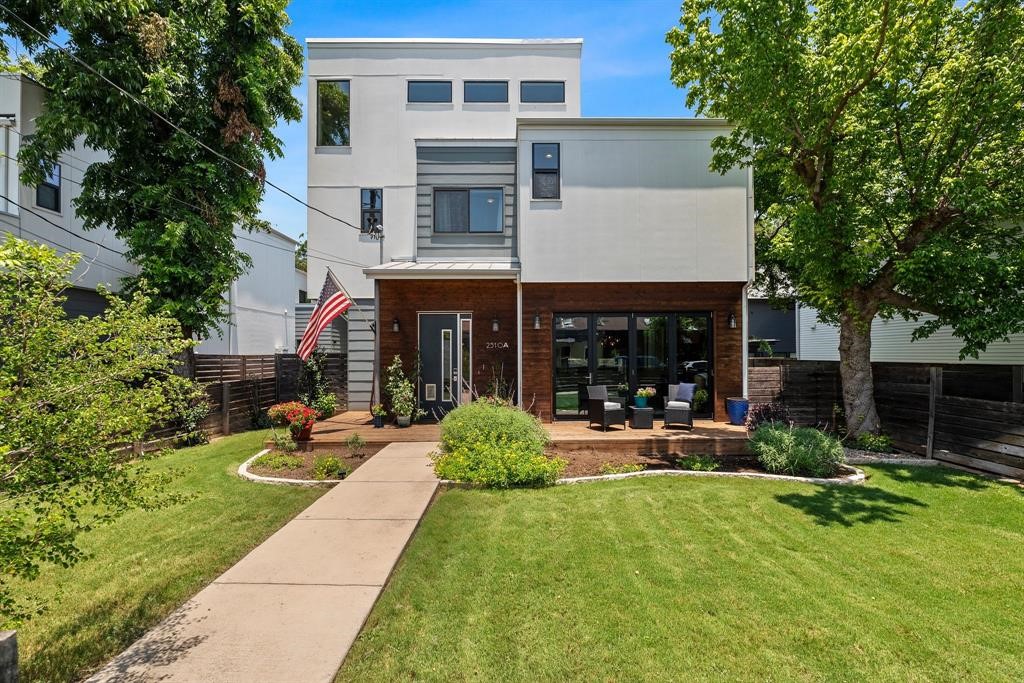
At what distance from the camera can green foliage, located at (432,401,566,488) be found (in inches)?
250

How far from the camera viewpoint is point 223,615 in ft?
11.0

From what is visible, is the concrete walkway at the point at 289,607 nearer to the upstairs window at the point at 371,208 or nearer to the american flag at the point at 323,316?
the american flag at the point at 323,316

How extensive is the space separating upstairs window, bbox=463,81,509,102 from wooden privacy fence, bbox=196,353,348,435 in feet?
35.0

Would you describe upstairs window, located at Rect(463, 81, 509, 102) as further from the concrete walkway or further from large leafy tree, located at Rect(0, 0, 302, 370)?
the concrete walkway

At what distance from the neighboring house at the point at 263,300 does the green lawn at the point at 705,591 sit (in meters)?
15.8

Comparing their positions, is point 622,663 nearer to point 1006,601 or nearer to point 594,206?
point 1006,601

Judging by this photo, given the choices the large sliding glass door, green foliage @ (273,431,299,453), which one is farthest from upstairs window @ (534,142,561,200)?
green foliage @ (273,431,299,453)

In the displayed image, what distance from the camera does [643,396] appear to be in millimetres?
10000

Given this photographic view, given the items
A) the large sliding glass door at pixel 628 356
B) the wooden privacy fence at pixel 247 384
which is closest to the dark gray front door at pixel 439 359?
the large sliding glass door at pixel 628 356

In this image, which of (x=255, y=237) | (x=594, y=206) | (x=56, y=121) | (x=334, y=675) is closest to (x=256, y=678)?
(x=334, y=675)

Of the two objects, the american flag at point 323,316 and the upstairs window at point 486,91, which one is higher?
the upstairs window at point 486,91

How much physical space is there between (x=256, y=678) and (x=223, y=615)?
919mm

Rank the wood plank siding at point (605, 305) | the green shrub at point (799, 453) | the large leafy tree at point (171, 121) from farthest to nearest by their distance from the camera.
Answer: the wood plank siding at point (605, 305) < the large leafy tree at point (171, 121) < the green shrub at point (799, 453)

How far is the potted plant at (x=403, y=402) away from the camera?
10.1m
